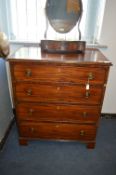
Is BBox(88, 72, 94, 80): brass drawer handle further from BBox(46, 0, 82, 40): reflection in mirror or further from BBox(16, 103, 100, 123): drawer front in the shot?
BBox(46, 0, 82, 40): reflection in mirror

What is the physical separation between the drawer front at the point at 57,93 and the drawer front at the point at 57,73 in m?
0.06

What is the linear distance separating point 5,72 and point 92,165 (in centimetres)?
127

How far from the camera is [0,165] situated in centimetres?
146

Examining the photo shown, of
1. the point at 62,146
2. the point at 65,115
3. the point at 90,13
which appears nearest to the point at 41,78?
the point at 65,115

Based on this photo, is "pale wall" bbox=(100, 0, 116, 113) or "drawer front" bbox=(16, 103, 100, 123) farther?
"pale wall" bbox=(100, 0, 116, 113)

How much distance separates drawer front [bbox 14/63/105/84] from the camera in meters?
1.25

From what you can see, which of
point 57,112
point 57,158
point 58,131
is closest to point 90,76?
point 57,112

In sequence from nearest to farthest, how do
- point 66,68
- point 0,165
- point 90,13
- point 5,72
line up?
1. point 66,68
2. point 0,165
3. point 90,13
4. point 5,72

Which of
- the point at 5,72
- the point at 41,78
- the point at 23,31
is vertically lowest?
the point at 5,72

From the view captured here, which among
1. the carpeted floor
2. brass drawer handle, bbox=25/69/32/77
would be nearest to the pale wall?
the carpeted floor

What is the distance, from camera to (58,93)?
1354 mm

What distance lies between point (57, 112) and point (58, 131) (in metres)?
0.22

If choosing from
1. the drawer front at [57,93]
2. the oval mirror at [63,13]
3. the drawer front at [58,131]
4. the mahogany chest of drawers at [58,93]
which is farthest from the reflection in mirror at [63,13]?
the drawer front at [58,131]

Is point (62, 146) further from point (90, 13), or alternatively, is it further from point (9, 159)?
point (90, 13)
